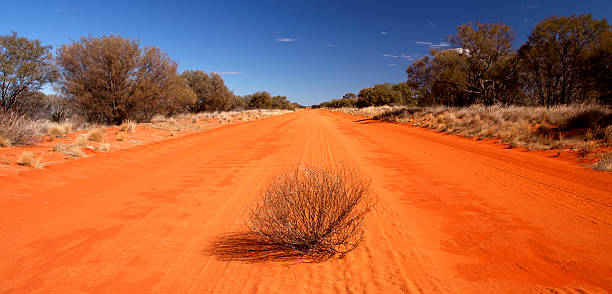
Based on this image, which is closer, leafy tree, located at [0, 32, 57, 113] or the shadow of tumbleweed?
the shadow of tumbleweed

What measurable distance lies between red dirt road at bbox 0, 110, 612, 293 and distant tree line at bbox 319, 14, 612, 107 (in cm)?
1458

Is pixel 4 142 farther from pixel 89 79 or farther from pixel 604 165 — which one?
pixel 604 165

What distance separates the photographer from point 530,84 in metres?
27.8

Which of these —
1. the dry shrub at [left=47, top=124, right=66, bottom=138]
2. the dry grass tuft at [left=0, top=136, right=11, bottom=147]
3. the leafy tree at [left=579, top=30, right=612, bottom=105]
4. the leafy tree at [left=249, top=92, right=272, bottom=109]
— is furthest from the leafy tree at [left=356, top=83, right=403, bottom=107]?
the dry grass tuft at [left=0, top=136, right=11, bottom=147]

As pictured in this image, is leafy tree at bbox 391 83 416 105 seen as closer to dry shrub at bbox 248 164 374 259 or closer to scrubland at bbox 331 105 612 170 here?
scrubland at bbox 331 105 612 170

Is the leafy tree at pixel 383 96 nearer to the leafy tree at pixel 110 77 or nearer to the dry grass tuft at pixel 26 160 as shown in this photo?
the leafy tree at pixel 110 77

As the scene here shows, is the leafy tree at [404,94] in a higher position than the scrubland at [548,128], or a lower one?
higher

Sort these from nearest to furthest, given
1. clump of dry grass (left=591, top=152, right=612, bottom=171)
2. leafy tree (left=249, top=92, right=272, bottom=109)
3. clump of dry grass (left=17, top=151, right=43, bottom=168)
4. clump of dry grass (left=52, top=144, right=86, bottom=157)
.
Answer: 1. clump of dry grass (left=591, top=152, right=612, bottom=171)
2. clump of dry grass (left=17, top=151, right=43, bottom=168)
3. clump of dry grass (left=52, top=144, right=86, bottom=157)
4. leafy tree (left=249, top=92, right=272, bottom=109)

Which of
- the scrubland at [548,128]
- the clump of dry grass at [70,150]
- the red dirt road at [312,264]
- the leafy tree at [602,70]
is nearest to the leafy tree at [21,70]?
the clump of dry grass at [70,150]

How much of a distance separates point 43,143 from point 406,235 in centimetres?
1162

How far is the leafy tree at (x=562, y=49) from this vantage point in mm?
18531

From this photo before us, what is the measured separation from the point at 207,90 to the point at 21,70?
75.5 feet

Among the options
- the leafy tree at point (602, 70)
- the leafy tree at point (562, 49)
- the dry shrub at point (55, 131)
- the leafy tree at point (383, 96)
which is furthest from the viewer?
the leafy tree at point (383, 96)

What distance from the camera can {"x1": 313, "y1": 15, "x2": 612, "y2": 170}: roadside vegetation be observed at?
35.0 feet
